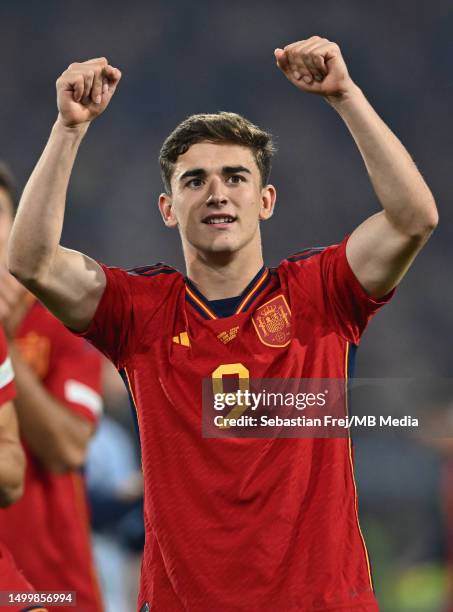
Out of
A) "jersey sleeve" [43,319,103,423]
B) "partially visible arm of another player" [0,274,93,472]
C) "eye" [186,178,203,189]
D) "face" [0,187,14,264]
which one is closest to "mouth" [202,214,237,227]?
"eye" [186,178,203,189]

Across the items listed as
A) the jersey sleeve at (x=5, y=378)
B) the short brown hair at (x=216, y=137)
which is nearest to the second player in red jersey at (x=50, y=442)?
the jersey sleeve at (x=5, y=378)

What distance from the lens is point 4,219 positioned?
339 centimetres

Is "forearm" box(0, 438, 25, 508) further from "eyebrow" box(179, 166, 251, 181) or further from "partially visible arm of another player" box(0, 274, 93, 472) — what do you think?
"eyebrow" box(179, 166, 251, 181)

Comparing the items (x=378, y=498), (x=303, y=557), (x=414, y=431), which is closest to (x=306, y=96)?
(x=378, y=498)

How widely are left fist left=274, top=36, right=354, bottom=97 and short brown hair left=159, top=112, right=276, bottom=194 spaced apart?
0.40m

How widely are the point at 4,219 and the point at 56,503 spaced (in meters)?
0.99

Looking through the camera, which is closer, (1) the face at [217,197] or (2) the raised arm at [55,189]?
(2) the raised arm at [55,189]

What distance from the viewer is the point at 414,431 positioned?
3221 millimetres

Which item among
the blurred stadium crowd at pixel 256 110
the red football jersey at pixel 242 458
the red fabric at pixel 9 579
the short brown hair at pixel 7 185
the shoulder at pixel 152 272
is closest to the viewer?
the red football jersey at pixel 242 458

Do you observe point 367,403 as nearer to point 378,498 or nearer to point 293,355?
point 293,355

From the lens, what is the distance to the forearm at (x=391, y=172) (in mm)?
2205

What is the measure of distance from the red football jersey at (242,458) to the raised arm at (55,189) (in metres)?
0.19

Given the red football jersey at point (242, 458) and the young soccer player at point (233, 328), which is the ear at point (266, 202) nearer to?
the young soccer player at point (233, 328)

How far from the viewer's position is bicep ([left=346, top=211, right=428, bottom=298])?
2260 millimetres
